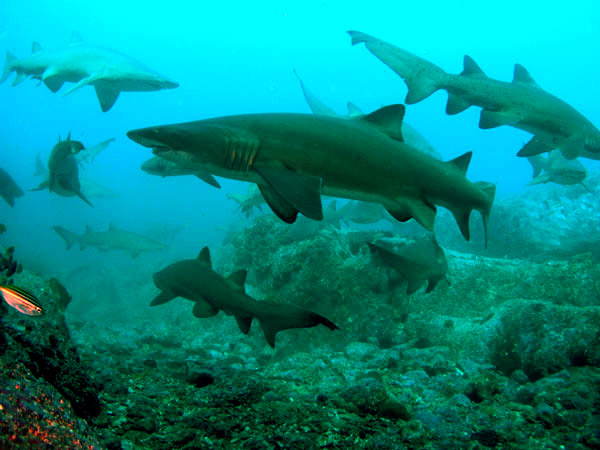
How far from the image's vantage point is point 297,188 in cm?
246

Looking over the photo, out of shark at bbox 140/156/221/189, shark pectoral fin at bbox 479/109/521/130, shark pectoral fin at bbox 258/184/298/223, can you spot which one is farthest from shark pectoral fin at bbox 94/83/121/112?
shark pectoral fin at bbox 479/109/521/130

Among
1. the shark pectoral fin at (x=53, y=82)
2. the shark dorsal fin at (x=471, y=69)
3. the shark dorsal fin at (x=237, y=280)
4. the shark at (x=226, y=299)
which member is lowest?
the shark at (x=226, y=299)

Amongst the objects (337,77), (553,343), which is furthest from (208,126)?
(337,77)

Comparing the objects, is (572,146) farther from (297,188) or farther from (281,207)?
(281,207)

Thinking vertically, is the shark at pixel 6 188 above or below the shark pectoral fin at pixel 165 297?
above

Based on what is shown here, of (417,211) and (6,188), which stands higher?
(417,211)

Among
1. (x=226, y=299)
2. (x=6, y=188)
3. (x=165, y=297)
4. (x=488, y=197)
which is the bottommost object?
(x=165, y=297)

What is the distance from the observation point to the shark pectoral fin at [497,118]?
4355 millimetres

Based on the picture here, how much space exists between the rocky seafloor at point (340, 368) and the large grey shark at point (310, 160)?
1.89m

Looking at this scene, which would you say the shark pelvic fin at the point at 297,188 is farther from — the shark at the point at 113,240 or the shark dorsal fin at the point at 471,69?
the shark at the point at 113,240

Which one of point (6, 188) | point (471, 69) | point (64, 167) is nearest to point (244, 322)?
point (471, 69)

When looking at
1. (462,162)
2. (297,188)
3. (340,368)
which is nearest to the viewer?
(297,188)

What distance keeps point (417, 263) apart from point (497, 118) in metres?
2.41

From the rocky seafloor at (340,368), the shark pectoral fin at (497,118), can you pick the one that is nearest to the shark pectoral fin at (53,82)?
the rocky seafloor at (340,368)
